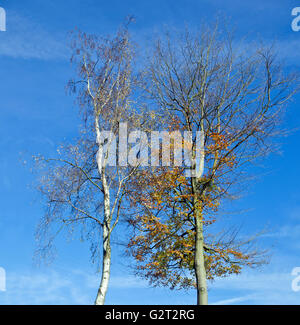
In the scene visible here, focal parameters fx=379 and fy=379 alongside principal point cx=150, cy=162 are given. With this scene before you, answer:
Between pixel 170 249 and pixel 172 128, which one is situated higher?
pixel 172 128

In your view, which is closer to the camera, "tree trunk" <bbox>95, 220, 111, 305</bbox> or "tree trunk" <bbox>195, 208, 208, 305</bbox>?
"tree trunk" <bbox>95, 220, 111, 305</bbox>

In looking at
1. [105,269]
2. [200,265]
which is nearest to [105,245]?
[105,269]

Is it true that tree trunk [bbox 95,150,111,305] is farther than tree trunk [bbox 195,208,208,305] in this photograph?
No

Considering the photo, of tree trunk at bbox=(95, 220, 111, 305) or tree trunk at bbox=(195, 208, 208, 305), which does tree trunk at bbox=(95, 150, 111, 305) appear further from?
tree trunk at bbox=(195, 208, 208, 305)

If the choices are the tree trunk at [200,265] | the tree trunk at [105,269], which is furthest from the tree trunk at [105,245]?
the tree trunk at [200,265]

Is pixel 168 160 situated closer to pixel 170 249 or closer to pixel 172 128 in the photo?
pixel 172 128

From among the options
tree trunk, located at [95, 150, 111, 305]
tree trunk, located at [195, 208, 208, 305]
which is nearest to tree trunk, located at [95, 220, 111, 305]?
tree trunk, located at [95, 150, 111, 305]

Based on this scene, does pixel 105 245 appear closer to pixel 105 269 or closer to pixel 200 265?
pixel 105 269

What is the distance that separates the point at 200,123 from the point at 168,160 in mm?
2340

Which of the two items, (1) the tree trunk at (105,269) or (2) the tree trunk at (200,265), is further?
(2) the tree trunk at (200,265)

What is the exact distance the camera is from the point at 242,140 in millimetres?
17578

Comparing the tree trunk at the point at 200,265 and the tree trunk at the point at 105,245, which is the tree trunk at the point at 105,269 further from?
the tree trunk at the point at 200,265
